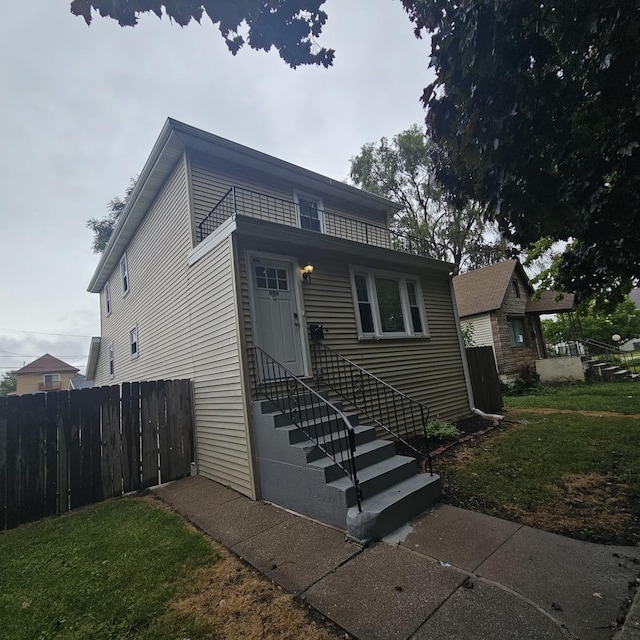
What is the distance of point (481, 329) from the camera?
1562cm

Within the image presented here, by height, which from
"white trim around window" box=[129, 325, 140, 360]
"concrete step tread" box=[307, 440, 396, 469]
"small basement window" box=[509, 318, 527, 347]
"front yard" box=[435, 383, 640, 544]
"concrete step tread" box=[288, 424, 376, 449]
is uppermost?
"white trim around window" box=[129, 325, 140, 360]

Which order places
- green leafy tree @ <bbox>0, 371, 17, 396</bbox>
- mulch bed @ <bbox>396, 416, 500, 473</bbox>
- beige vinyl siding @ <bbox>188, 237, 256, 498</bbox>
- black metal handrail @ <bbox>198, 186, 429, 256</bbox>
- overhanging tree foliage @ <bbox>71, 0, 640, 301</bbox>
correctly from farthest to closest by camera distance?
green leafy tree @ <bbox>0, 371, 17, 396</bbox>
black metal handrail @ <bbox>198, 186, 429, 256</bbox>
mulch bed @ <bbox>396, 416, 500, 473</bbox>
beige vinyl siding @ <bbox>188, 237, 256, 498</bbox>
overhanging tree foliage @ <bbox>71, 0, 640, 301</bbox>

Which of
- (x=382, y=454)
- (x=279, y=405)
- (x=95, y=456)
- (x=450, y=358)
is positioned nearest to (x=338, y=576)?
(x=382, y=454)

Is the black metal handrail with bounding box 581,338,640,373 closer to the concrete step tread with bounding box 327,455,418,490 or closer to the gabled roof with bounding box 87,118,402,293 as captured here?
the gabled roof with bounding box 87,118,402,293

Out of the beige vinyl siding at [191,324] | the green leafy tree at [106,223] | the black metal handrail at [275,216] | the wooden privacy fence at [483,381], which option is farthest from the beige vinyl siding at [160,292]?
the green leafy tree at [106,223]

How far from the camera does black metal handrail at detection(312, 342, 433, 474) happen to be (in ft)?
19.8

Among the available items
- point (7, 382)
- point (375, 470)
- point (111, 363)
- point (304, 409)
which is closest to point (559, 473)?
point (375, 470)

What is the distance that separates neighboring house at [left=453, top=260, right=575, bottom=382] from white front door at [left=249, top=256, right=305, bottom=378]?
11474 mm

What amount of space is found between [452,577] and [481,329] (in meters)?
14.7

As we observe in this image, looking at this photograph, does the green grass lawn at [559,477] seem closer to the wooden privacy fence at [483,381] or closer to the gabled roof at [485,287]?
the wooden privacy fence at [483,381]

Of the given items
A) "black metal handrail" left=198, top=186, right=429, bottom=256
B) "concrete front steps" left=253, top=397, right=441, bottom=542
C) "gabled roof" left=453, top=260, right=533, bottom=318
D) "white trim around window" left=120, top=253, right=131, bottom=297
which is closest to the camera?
"concrete front steps" left=253, top=397, right=441, bottom=542

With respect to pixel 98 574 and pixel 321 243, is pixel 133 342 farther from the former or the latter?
pixel 98 574

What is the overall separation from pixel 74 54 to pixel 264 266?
391 centimetres

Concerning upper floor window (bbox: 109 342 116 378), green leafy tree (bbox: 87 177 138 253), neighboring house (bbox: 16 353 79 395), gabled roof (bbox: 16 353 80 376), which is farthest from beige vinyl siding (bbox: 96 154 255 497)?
gabled roof (bbox: 16 353 80 376)
